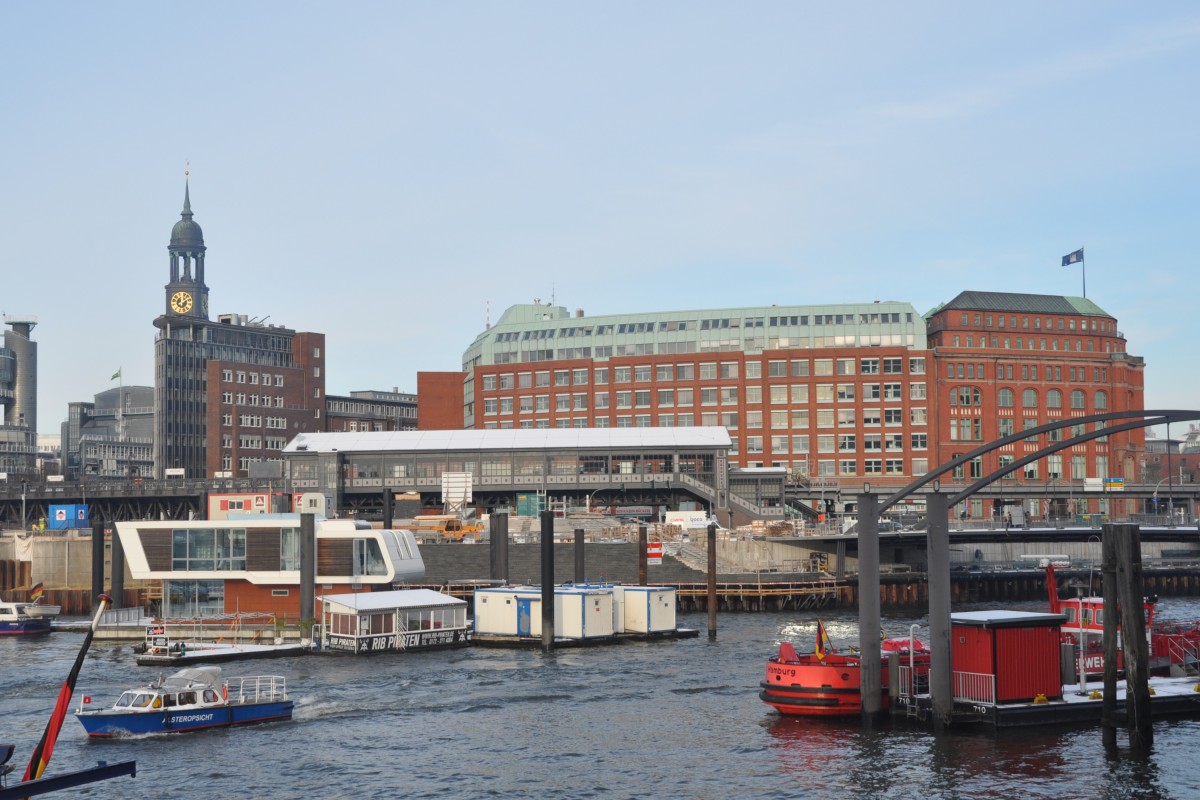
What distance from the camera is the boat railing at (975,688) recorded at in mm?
49841

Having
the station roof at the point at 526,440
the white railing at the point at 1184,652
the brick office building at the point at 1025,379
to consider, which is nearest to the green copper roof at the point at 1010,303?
the brick office building at the point at 1025,379

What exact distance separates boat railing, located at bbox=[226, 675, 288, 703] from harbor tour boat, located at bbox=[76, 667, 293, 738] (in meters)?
0.05

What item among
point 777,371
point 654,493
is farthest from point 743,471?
point 777,371

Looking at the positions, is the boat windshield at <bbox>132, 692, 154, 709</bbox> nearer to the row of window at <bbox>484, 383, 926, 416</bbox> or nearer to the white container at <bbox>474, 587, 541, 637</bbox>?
the white container at <bbox>474, 587, 541, 637</bbox>

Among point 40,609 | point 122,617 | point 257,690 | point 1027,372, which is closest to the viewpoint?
point 257,690

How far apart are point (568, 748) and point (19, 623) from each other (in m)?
57.4

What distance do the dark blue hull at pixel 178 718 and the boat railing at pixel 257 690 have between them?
0.46 metres

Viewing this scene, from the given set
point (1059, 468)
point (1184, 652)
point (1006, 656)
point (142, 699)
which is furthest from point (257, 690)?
point (1059, 468)

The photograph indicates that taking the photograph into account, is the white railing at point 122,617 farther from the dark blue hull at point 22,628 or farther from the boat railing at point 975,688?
the boat railing at point 975,688

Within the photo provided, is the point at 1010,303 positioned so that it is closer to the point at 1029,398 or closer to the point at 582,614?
the point at 1029,398

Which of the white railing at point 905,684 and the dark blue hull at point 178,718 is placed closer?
the white railing at point 905,684

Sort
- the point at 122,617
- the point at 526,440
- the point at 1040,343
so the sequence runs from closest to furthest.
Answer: the point at 122,617 < the point at 526,440 < the point at 1040,343

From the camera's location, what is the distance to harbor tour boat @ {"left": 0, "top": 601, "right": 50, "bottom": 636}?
93938 millimetres

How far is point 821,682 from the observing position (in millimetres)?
54500
